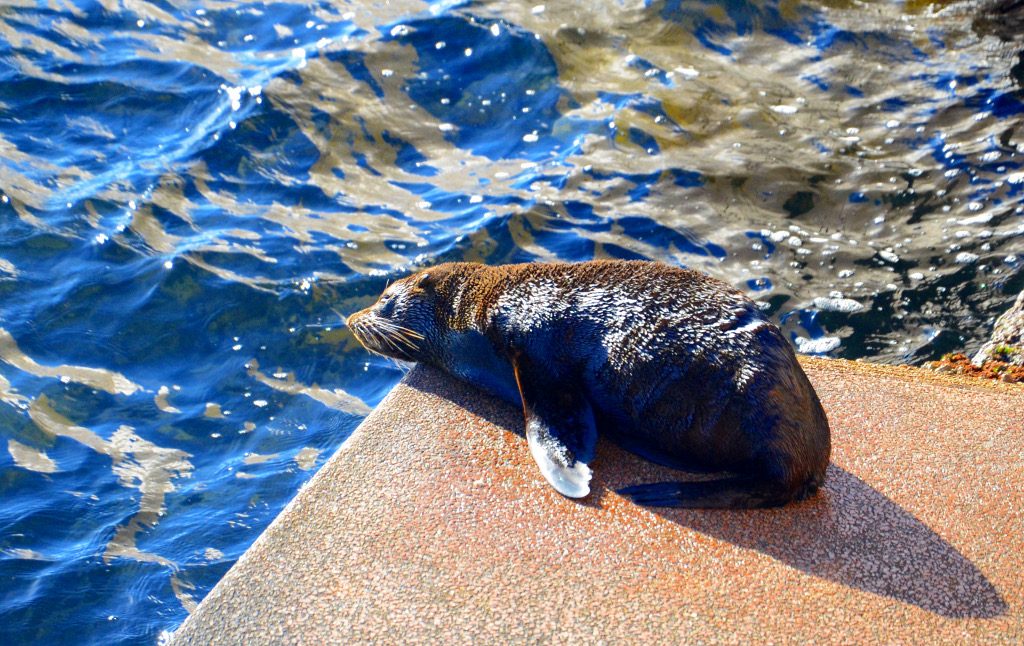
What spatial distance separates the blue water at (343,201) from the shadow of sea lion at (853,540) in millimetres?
3015

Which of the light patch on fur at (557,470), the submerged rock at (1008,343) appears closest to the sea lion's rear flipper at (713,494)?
the light patch on fur at (557,470)

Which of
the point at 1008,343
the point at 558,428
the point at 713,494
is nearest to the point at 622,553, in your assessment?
the point at 713,494

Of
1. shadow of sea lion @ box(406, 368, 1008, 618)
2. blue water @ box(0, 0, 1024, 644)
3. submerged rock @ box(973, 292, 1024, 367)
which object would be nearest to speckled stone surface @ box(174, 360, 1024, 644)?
shadow of sea lion @ box(406, 368, 1008, 618)

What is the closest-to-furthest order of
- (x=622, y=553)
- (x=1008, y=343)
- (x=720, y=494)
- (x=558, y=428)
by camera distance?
(x=622, y=553)
(x=720, y=494)
(x=558, y=428)
(x=1008, y=343)

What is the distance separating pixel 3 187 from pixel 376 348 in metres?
5.24

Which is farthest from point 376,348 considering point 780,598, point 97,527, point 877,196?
point 877,196

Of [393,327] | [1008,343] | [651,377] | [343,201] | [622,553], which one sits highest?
[651,377]

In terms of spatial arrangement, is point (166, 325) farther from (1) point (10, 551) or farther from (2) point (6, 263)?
(1) point (10, 551)

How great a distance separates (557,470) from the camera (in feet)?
14.5

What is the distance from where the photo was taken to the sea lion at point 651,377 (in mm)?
4191

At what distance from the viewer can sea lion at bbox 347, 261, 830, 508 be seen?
165 inches

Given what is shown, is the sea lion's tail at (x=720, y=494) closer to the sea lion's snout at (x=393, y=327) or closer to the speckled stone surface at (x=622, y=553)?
the speckled stone surface at (x=622, y=553)

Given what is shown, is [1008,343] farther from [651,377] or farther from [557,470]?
[557,470]

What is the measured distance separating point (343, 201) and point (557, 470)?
5610mm
